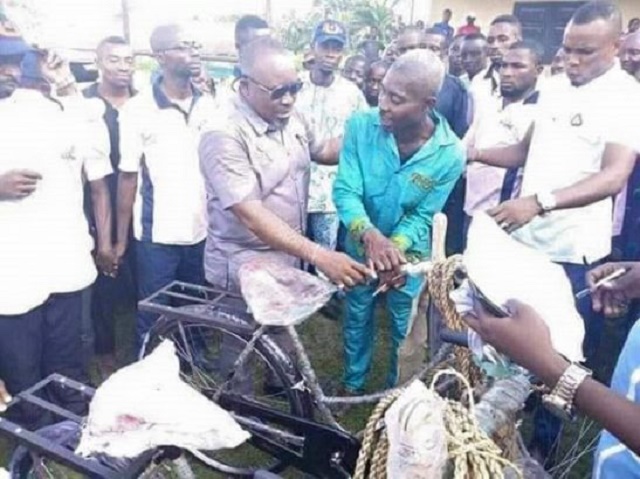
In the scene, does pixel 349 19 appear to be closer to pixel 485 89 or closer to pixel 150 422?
pixel 485 89

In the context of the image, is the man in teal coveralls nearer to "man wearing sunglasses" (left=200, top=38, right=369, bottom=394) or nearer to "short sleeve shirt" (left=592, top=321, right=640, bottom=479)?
"man wearing sunglasses" (left=200, top=38, right=369, bottom=394)

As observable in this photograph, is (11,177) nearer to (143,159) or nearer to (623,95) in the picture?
(143,159)

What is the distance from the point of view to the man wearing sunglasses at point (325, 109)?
4676 mm

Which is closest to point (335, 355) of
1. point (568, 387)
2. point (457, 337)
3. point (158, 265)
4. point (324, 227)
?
point (324, 227)

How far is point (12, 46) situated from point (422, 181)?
202 centimetres

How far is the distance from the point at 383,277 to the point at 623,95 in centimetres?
153

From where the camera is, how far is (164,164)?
3543 mm

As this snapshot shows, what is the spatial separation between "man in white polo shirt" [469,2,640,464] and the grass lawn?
0.97m

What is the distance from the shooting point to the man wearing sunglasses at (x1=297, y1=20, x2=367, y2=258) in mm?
4676

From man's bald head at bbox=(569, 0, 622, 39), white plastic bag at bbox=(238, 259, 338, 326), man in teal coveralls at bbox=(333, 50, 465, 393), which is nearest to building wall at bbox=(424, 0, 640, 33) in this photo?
man's bald head at bbox=(569, 0, 622, 39)

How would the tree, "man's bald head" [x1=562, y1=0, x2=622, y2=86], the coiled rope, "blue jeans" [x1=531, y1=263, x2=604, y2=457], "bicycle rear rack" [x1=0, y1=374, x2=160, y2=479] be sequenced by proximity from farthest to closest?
the tree < "man's bald head" [x1=562, y1=0, x2=622, y2=86] < "blue jeans" [x1=531, y1=263, x2=604, y2=457] < "bicycle rear rack" [x1=0, y1=374, x2=160, y2=479] < the coiled rope

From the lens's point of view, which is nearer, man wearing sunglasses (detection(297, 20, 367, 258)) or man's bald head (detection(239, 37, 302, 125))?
man's bald head (detection(239, 37, 302, 125))

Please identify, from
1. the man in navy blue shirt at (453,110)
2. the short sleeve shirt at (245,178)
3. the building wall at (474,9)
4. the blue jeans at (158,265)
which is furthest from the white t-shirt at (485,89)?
the building wall at (474,9)

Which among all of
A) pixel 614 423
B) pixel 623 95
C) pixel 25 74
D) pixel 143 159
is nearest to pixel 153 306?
pixel 143 159
